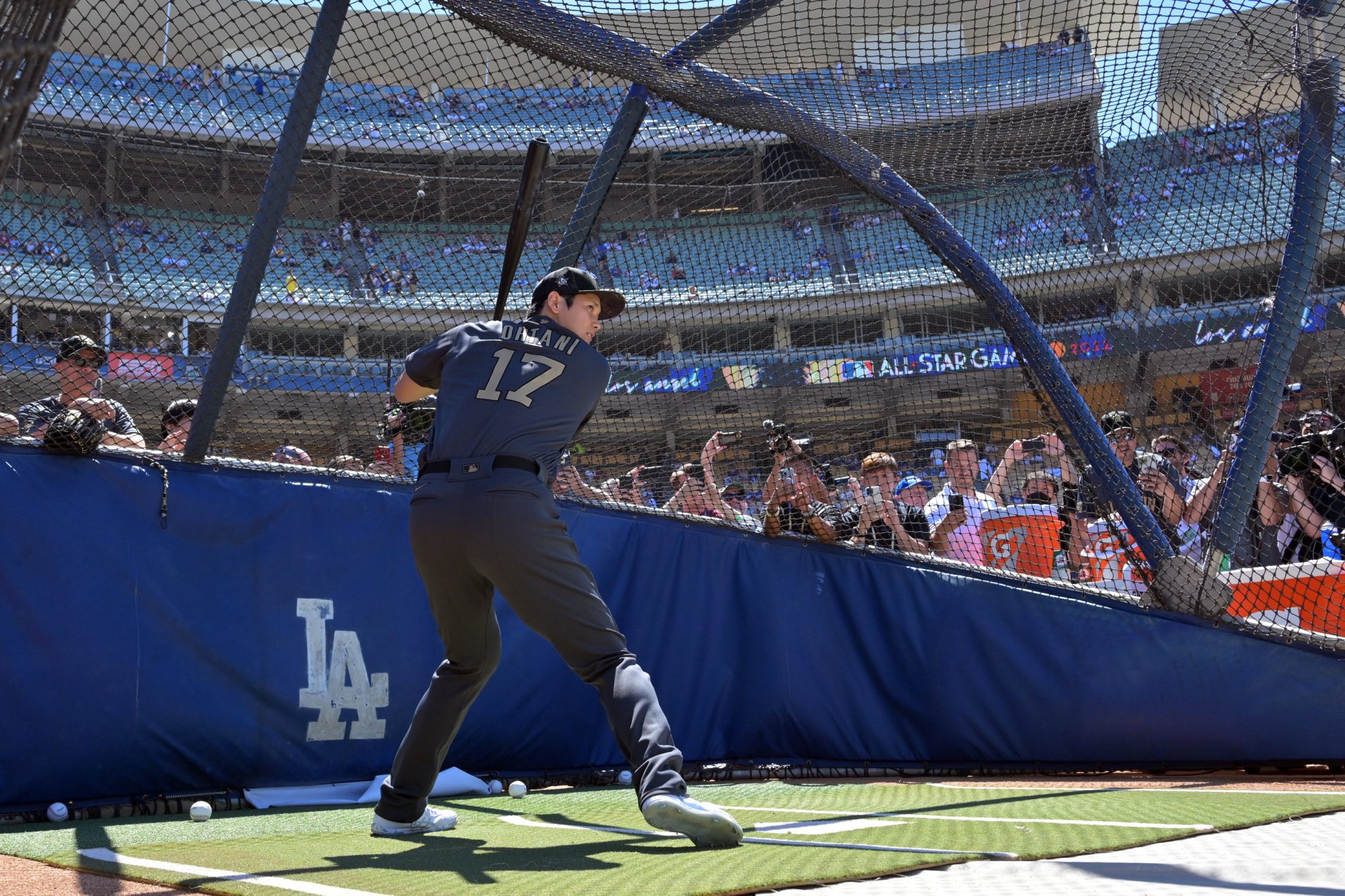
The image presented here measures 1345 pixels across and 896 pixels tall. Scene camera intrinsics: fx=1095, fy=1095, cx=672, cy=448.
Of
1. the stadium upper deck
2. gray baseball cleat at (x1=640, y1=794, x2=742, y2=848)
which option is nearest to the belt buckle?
gray baseball cleat at (x1=640, y1=794, x2=742, y2=848)

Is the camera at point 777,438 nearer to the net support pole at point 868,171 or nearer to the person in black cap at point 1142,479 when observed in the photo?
the net support pole at point 868,171

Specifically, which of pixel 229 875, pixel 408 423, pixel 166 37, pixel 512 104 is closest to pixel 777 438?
pixel 408 423

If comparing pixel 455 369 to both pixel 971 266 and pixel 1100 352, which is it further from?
pixel 1100 352

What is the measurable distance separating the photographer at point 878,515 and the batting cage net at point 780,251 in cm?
3

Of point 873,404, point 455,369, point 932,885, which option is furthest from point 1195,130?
point 932,885

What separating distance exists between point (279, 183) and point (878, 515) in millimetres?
3322

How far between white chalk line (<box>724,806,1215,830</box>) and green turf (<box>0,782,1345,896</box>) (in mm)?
21

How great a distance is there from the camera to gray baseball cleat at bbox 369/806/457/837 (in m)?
3.31

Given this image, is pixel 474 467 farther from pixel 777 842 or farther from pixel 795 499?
pixel 795 499

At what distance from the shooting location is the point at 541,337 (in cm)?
331

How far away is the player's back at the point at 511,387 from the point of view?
3.14m

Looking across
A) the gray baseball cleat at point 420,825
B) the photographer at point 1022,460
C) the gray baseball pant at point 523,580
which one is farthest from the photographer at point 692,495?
the gray baseball pant at point 523,580

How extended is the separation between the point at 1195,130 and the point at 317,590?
188 inches

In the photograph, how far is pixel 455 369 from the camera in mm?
3297
